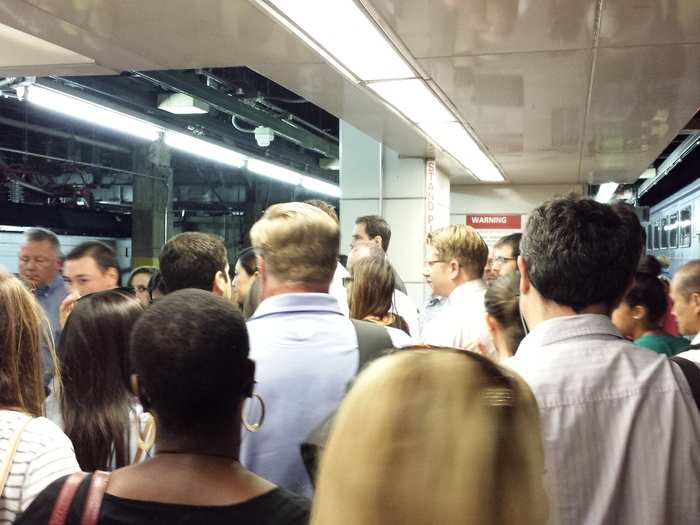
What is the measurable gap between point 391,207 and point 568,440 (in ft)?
21.7

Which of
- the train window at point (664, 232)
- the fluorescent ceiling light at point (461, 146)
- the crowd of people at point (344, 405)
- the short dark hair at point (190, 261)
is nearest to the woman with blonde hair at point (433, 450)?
the crowd of people at point (344, 405)

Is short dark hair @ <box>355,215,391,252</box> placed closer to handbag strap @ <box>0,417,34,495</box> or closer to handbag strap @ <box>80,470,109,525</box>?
handbag strap @ <box>0,417,34,495</box>

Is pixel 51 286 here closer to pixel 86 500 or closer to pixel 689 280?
pixel 689 280

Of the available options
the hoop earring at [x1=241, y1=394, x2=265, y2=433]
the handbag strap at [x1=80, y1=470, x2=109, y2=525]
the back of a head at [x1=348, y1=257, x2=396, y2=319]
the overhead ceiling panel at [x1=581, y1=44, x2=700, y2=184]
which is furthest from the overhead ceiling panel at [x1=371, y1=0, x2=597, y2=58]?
the handbag strap at [x1=80, y1=470, x2=109, y2=525]

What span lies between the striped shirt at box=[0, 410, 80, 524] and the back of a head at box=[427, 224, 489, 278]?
2.66 meters

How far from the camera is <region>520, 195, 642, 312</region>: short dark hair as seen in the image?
170cm

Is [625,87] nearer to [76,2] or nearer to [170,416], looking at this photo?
[76,2]

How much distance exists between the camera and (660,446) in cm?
154

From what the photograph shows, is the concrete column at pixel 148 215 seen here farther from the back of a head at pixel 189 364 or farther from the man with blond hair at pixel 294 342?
the back of a head at pixel 189 364

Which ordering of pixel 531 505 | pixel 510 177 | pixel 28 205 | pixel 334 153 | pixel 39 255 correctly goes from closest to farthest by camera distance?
pixel 531 505 < pixel 39 255 < pixel 510 177 < pixel 28 205 < pixel 334 153

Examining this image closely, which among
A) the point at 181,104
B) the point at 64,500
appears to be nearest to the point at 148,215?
the point at 181,104

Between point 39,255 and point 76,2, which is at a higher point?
point 76,2

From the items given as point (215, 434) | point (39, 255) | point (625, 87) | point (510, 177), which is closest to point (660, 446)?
point (215, 434)

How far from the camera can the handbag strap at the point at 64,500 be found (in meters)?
1.25
